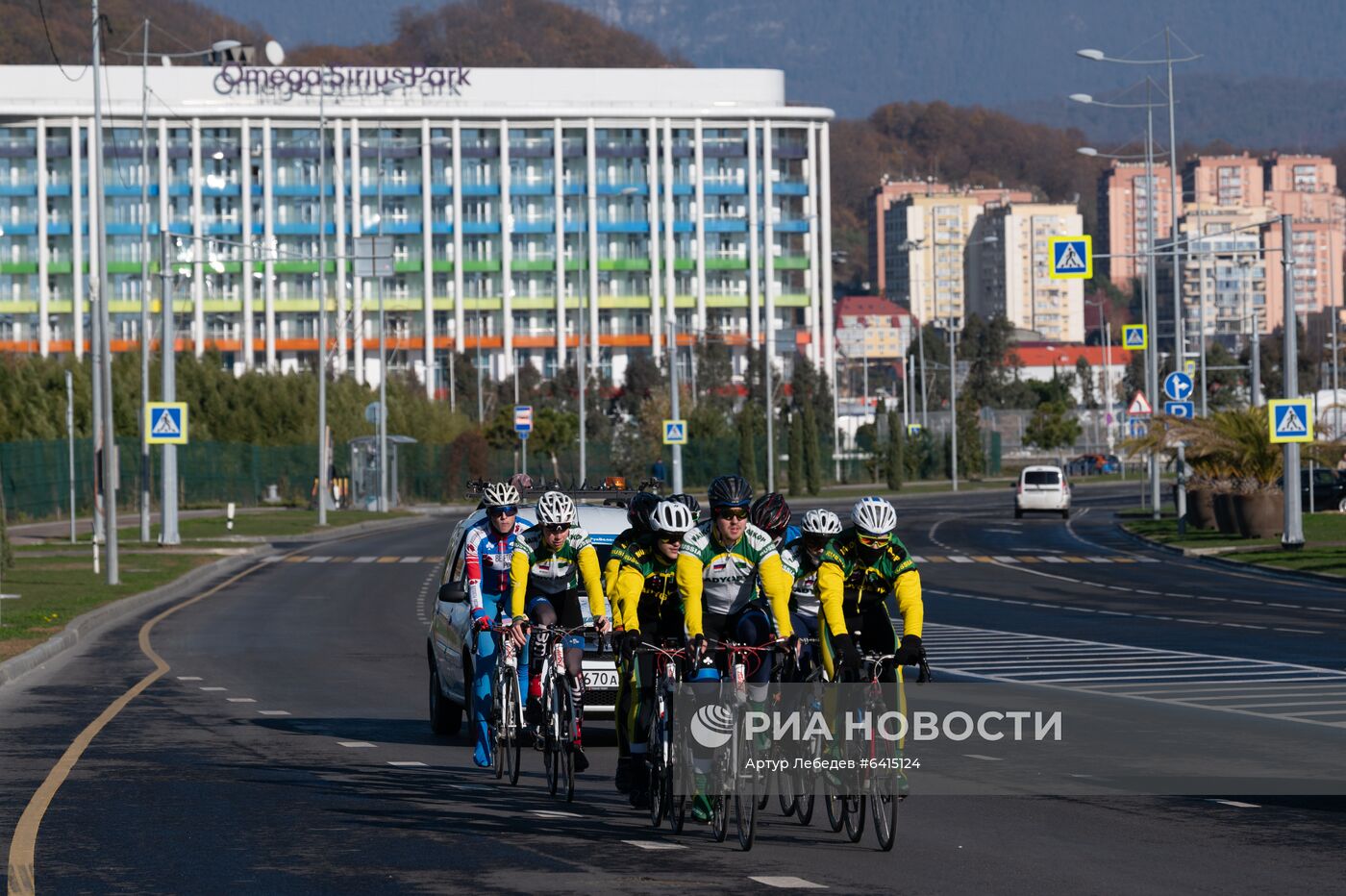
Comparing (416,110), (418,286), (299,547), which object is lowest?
(299,547)

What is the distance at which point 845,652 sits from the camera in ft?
33.7

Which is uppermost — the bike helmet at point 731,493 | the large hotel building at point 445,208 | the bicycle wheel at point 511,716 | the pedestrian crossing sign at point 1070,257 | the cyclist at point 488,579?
the large hotel building at point 445,208

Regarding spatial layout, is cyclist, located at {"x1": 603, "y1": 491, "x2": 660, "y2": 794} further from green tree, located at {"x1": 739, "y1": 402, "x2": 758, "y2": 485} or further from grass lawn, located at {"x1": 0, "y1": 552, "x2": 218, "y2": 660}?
green tree, located at {"x1": 739, "y1": 402, "x2": 758, "y2": 485}

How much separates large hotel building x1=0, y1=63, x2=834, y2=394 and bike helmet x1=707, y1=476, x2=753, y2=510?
376 ft

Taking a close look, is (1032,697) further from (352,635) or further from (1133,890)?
(352,635)

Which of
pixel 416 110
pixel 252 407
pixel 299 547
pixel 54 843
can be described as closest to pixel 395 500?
pixel 252 407

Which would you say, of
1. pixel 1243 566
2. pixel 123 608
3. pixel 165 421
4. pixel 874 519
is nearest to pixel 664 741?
pixel 874 519

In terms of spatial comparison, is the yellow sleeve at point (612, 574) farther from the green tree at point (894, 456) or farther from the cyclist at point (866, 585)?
the green tree at point (894, 456)

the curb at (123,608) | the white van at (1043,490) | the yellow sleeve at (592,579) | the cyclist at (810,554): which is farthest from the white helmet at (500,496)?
the white van at (1043,490)

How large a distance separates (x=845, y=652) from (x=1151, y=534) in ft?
139

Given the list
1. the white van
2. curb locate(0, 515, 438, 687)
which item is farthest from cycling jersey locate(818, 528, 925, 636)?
the white van

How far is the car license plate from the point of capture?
14.6m

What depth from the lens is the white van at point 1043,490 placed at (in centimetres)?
6400

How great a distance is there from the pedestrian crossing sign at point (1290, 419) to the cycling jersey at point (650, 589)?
30.6 meters
